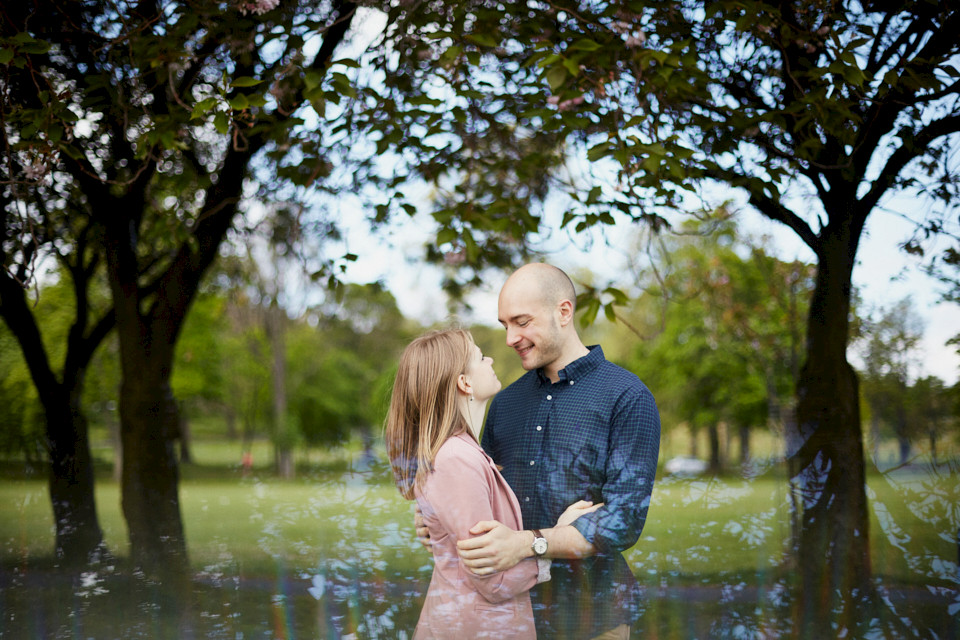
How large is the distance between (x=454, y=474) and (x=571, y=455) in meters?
0.59

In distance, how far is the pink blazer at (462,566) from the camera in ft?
8.09

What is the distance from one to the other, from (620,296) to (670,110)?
117 centimetres

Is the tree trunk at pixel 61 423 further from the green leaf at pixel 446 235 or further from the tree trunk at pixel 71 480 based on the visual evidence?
the green leaf at pixel 446 235

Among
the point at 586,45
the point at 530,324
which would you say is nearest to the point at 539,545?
the point at 530,324

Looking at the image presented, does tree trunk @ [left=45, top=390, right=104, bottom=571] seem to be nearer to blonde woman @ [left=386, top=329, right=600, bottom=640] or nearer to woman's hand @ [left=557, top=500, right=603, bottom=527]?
blonde woman @ [left=386, top=329, right=600, bottom=640]

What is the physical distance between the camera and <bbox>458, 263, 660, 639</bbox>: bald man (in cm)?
266

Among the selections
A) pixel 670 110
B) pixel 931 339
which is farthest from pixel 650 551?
pixel 670 110

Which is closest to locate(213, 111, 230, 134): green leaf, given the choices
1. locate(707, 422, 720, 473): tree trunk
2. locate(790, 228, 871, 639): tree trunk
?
locate(790, 228, 871, 639): tree trunk

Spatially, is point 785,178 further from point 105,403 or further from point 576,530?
point 105,403

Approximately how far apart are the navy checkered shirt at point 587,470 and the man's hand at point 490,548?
252 millimetres

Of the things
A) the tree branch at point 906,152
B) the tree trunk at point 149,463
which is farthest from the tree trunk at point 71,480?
the tree branch at point 906,152

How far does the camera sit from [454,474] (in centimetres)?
246

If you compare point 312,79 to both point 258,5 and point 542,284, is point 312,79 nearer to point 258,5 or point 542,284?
point 258,5

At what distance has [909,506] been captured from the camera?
3715mm
